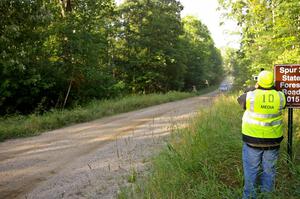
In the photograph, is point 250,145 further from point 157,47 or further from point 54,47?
point 157,47

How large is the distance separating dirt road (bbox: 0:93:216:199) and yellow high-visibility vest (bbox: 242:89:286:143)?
8.42 ft

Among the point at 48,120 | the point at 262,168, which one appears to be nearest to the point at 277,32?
the point at 262,168

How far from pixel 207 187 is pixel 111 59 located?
25005 millimetres

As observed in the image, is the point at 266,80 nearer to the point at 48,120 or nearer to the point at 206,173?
the point at 206,173

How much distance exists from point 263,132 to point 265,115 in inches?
9.4

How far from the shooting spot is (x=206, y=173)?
412 cm

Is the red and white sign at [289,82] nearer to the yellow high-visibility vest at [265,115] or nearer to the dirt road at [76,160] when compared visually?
the yellow high-visibility vest at [265,115]

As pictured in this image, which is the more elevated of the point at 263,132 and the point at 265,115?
Answer: the point at 265,115

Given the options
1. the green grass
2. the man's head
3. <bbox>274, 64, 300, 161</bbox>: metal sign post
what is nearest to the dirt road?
the green grass

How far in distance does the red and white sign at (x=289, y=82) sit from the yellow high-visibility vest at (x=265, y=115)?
73cm

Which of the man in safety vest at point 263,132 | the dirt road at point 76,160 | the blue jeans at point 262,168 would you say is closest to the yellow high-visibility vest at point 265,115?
the man in safety vest at point 263,132

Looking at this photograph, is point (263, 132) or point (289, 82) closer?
point (263, 132)

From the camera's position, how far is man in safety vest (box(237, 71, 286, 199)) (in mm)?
3879

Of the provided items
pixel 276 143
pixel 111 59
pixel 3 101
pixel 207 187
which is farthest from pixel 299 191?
pixel 111 59
